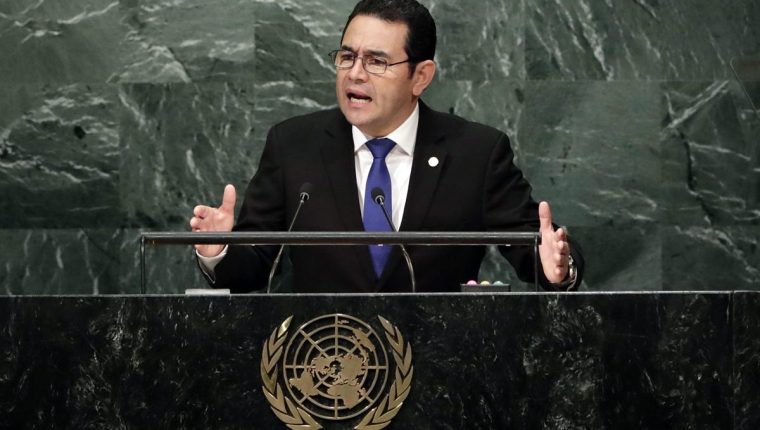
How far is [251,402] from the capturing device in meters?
2.60

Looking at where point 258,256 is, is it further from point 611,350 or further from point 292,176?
point 611,350

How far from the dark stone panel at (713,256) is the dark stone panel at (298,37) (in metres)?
1.48

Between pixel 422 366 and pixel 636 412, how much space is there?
0.44 metres

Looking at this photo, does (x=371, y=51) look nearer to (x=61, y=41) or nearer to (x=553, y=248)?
(x=553, y=248)

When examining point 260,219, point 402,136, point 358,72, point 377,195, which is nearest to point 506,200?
point 402,136

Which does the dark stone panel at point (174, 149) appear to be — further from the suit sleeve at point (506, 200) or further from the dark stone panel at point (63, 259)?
the suit sleeve at point (506, 200)

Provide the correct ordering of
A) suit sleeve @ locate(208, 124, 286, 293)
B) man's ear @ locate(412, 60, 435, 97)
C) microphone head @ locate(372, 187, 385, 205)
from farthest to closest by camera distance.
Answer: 1. man's ear @ locate(412, 60, 435, 97)
2. suit sleeve @ locate(208, 124, 286, 293)
3. microphone head @ locate(372, 187, 385, 205)

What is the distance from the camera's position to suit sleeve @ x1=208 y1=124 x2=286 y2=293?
371cm

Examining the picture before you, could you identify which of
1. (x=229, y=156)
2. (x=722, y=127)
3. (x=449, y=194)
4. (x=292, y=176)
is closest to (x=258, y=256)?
(x=292, y=176)

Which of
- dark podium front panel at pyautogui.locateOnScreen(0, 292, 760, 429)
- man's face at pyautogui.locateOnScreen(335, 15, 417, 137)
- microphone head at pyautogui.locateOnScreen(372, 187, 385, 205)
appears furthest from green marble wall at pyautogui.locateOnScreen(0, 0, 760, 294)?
dark podium front panel at pyautogui.locateOnScreen(0, 292, 760, 429)

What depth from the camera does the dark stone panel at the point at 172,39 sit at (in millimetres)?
4973

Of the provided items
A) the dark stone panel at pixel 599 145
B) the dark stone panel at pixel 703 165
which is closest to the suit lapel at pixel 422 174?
the dark stone panel at pixel 599 145

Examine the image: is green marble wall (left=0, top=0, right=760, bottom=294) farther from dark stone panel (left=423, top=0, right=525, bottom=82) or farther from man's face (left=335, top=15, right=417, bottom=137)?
man's face (left=335, top=15, right=417, bottom=137)

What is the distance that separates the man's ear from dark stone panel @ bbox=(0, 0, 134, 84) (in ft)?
4.51
